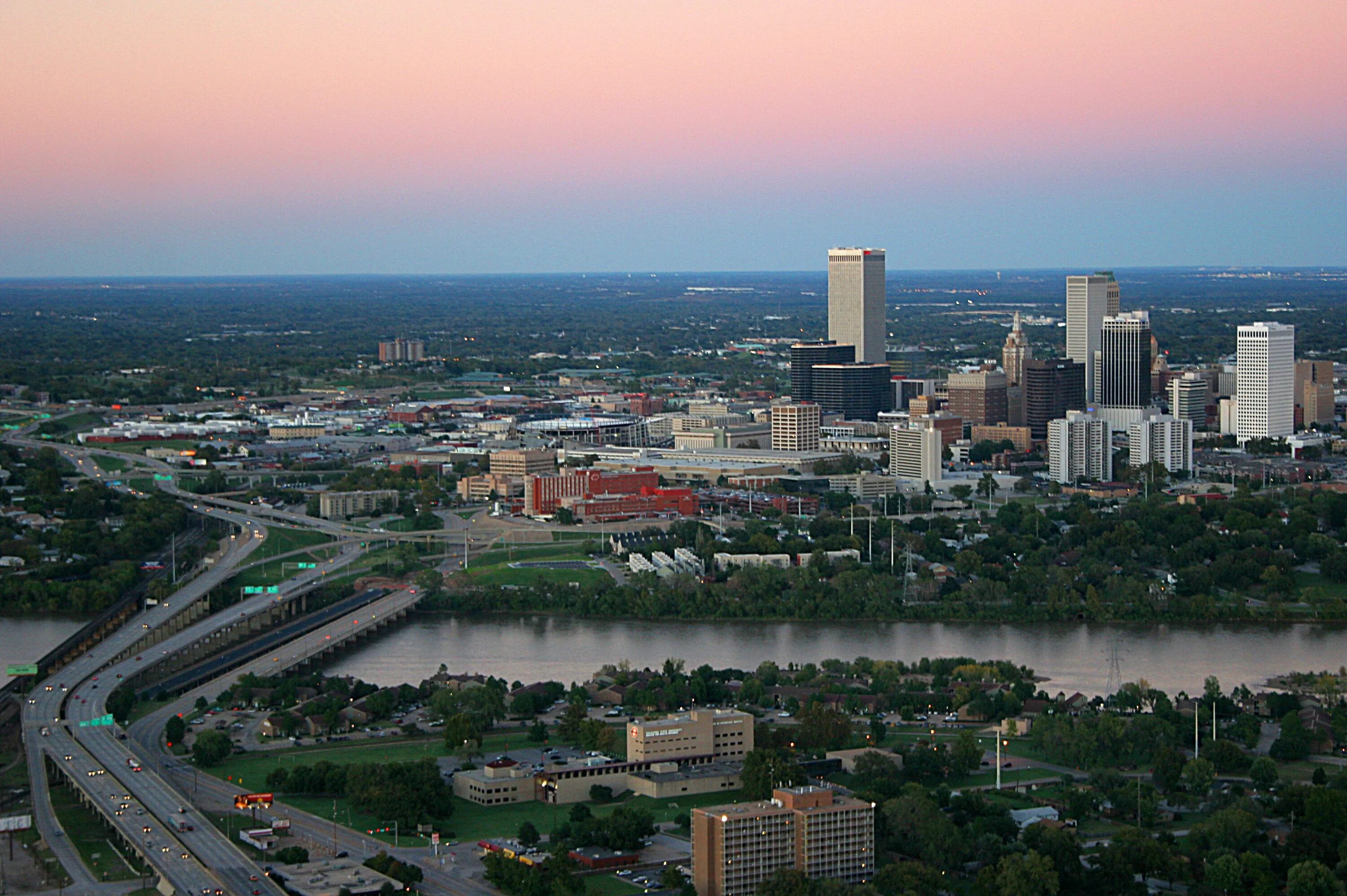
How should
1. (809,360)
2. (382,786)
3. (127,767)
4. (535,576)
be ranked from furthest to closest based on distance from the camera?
(809,360)
(535,576)
(127,767)
(382,786)

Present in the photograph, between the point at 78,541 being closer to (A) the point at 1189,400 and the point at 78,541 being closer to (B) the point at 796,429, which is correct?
(B) the point at 796,429

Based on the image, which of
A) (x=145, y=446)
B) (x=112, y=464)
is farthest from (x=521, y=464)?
(x=145, y=446)

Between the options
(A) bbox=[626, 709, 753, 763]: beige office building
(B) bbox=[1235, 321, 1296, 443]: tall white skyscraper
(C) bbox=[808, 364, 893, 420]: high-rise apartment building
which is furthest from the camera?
(C) bbox=[808, 364, 893, 420]: high-rise apartment building

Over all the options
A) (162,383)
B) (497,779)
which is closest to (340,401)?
(162,383)

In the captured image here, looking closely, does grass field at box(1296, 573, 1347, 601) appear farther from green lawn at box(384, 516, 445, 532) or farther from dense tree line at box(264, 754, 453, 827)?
dense tree line at box(264, 754, 453, 827)

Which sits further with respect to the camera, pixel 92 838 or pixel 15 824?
pixel 15 824

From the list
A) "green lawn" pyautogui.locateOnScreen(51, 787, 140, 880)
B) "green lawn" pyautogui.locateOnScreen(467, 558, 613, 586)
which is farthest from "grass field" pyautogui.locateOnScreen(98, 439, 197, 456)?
"green lawn" pyautogui.locateOnScreen(51, 787, 140, 880)

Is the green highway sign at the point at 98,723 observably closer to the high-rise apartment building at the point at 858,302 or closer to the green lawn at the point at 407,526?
Answer: the green lawn at the point at 407,526

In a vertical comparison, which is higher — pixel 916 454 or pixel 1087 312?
pixel 1087 312
